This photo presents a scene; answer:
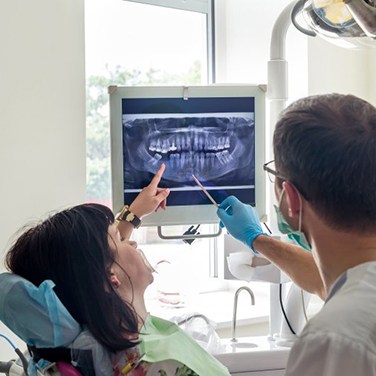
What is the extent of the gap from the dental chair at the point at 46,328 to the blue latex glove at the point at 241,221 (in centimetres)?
63

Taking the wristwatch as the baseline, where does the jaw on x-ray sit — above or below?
above

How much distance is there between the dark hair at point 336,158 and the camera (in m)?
1.27

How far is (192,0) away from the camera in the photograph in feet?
10.2

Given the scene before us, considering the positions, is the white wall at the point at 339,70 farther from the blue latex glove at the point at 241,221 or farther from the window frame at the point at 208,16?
the blue latex glove at the point at 241,221

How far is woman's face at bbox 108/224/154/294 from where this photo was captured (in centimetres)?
176

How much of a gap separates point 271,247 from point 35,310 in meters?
0.81

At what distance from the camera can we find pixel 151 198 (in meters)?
2.11

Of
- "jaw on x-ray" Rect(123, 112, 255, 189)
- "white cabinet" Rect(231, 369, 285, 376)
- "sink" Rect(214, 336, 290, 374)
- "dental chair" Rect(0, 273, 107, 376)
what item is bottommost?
"white cabinet" Rect(231, 369, 285, 376)

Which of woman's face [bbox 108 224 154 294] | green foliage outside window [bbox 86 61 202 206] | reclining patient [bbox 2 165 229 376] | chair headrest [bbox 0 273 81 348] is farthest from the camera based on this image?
green foliage outside window [bbox 86 61 202 206]

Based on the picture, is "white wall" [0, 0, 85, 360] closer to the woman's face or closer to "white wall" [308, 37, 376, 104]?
the woman's face

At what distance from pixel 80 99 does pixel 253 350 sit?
3.53 ft

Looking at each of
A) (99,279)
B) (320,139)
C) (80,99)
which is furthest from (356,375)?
(80,99)

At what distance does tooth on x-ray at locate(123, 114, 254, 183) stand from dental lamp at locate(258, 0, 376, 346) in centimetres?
14

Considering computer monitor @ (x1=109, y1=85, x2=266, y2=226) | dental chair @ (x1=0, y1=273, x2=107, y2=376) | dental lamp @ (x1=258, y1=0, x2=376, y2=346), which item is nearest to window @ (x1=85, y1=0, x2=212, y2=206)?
computer monitor @ (x1=109, y1=85, x2=266, y2=226)
